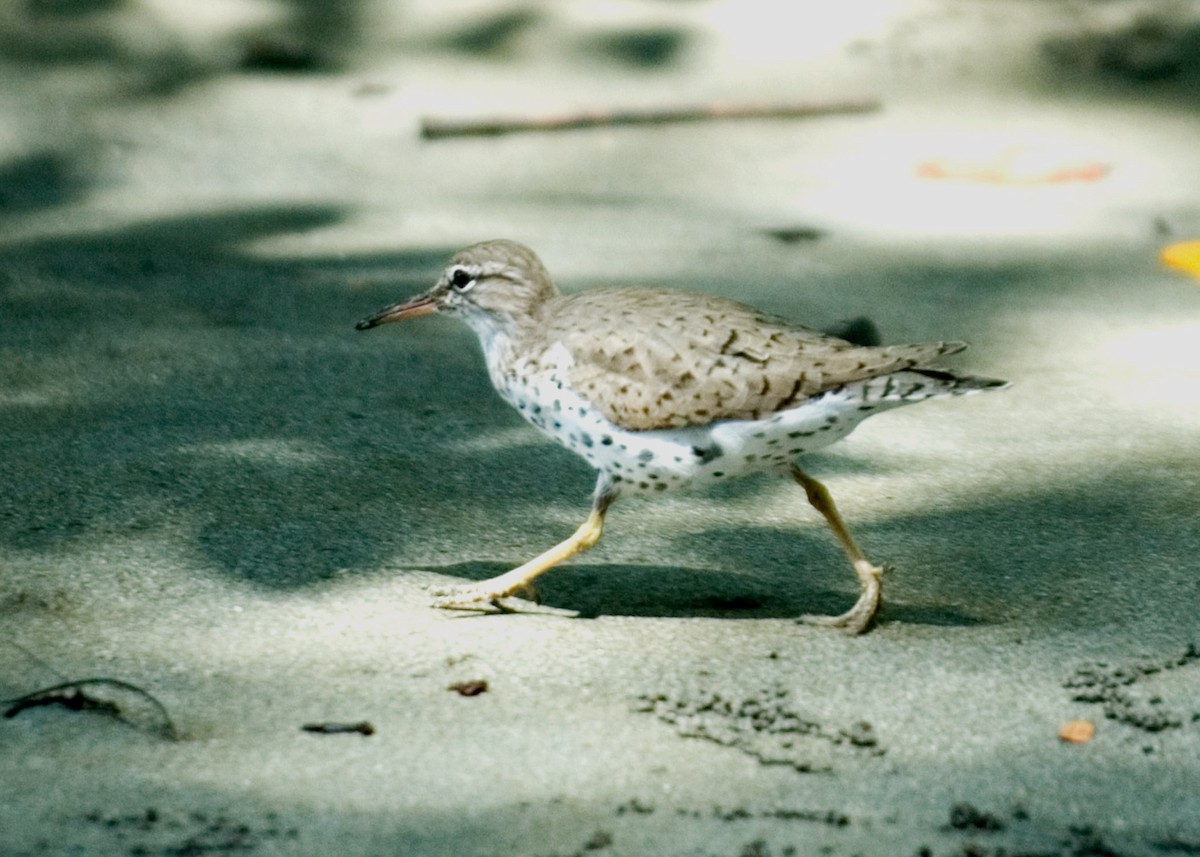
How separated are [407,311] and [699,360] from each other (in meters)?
1.06

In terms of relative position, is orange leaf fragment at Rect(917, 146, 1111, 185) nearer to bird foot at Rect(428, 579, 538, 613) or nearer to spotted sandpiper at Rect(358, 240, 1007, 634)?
spotted sandpiper at Rect(358, 240, 1007, 634)

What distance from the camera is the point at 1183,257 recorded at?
7.61m

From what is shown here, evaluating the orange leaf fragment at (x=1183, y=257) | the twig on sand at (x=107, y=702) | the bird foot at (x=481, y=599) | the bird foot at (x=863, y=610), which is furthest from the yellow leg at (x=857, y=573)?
the orange leaf fragment at (x=1183, y=257)

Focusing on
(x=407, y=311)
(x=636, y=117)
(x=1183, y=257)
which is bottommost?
(x=1183, y=257)

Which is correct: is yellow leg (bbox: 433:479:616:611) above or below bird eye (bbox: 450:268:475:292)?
below

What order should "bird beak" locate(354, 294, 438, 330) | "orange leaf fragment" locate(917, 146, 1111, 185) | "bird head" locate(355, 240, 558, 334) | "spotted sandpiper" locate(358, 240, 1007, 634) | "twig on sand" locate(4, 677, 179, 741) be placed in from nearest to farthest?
"twig on sand" locate(4, 677, 179, 741) < "spotted sandpiper" locate(358, 240, 1007, 634) < "bird head" locate(355, 240, 558, 334) < "bird beak" locate(354, 294, 438, 330) < "orange leaf fragment" locate(917, 146, 1111, 185)

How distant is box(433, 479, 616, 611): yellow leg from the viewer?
4.43m

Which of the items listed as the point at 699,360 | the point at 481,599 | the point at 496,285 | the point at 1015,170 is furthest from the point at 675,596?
the point at 1015,170

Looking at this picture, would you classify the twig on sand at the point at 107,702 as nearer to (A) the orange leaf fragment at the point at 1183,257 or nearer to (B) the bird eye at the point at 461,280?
(B) the bird eye at the point at 461,280

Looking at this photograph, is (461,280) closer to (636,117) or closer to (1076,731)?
(1076,731)

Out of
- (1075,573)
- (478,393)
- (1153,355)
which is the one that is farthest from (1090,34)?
(1075,573)

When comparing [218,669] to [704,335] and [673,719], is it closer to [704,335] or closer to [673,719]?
[673,719]

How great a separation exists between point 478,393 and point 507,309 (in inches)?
55.7

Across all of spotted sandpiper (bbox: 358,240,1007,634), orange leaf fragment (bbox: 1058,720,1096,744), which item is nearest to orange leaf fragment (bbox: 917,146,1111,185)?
spotted sandpiper (bbox: 358,240,1007,634)
